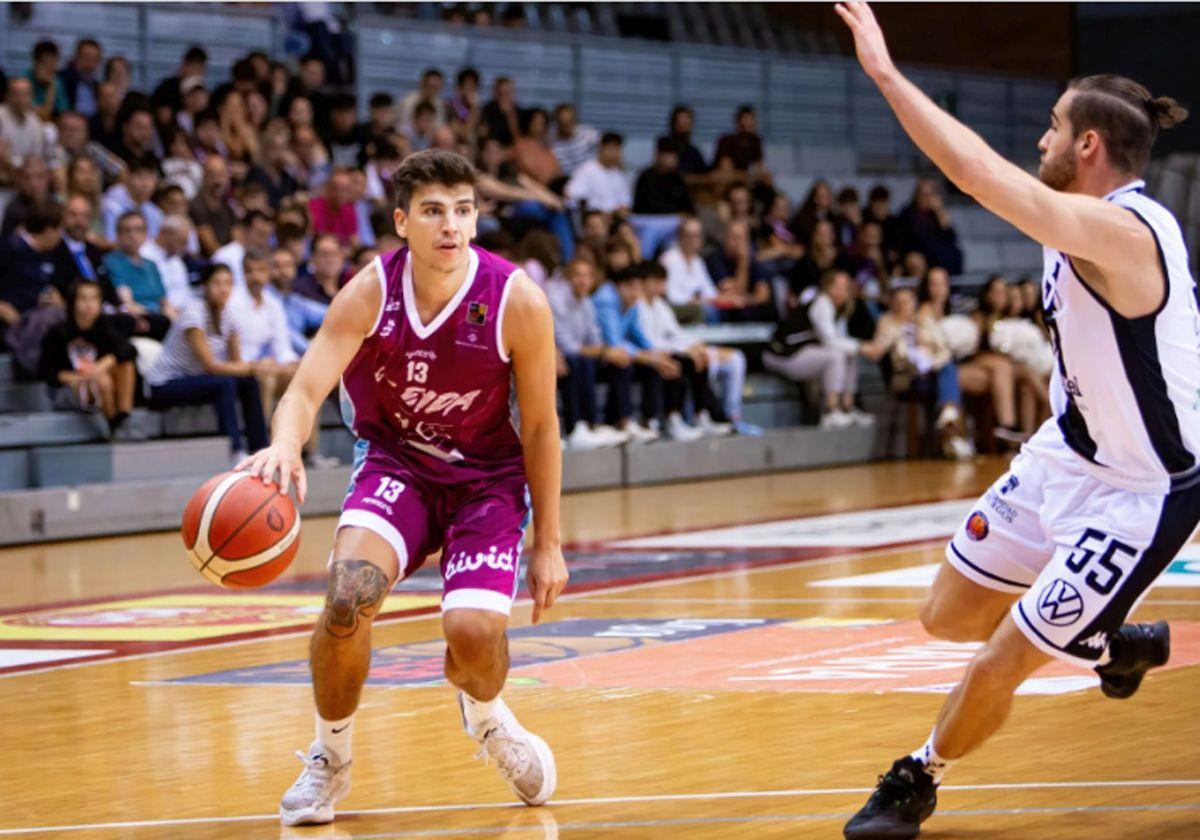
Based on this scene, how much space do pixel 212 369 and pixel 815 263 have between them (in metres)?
7.11

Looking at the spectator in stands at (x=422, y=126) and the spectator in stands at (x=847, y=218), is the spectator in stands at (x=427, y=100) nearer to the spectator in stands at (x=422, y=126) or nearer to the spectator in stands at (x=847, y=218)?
the spectator in stands at (x=422, y=126)

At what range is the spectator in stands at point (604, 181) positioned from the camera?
60.2 ft

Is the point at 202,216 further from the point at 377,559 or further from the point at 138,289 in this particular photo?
the point at 377,559

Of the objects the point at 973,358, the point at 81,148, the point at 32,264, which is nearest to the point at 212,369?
the point at 32,264

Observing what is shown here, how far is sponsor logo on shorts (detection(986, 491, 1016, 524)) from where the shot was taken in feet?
15.4

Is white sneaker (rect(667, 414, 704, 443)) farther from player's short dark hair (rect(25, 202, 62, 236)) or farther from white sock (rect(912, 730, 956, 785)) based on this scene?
white sock (rect(912, 730, 956, 785))

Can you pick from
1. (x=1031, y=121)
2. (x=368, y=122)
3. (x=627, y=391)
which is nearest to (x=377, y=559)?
(x=627, y=391)

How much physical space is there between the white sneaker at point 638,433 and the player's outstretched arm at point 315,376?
1105 centimetres

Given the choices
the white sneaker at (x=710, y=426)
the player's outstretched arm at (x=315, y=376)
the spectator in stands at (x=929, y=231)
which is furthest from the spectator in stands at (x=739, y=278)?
the player's outstretched arm at (x=315, y=376)

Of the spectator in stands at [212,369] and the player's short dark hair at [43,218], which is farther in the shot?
the spectator in stands at [212,369]

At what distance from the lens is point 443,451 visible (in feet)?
16.9

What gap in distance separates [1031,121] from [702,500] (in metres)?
11.9

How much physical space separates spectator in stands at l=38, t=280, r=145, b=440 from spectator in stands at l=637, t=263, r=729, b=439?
4949mm

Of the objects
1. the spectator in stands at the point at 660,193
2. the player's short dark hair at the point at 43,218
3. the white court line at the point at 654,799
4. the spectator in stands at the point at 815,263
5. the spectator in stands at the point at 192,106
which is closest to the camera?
the white court line at the point at 654,799
